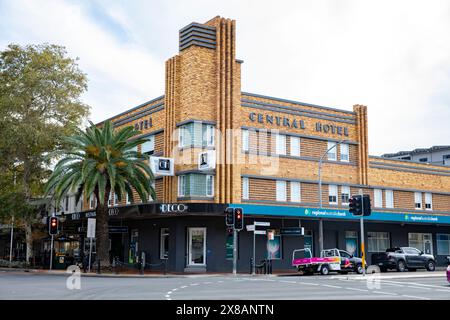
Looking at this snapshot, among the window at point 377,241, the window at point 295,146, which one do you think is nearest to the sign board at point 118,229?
the window at point 295,146

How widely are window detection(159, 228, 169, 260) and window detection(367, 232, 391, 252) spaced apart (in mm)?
17490

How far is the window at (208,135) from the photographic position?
4150 cm

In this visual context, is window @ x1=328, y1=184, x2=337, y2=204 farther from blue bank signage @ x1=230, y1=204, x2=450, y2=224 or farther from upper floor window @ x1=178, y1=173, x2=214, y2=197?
upper floor window @ x1=178, y1=173, x2=214, y2=197

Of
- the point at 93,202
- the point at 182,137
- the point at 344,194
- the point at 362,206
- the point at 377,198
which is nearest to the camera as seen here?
the point at 362,206

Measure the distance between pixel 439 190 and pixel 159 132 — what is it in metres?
27.8

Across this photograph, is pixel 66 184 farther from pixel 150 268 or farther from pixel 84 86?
pixel 84 86

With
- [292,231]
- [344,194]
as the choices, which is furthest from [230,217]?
[344,194]

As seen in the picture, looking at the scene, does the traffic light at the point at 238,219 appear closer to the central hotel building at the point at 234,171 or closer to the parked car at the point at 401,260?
the central hotel building at the point at 234,171

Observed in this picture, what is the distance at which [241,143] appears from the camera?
42.5 metres

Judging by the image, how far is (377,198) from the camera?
50406 millimetres

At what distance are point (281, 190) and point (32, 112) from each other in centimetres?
2204

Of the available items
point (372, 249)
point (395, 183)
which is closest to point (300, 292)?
point (372, 249)

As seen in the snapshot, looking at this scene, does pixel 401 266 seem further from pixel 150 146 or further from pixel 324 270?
pixel 150 146

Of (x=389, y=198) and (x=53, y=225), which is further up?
(x=389, y=198)
